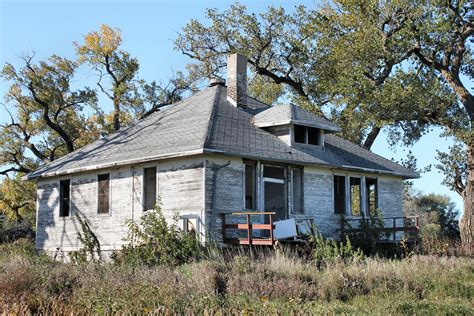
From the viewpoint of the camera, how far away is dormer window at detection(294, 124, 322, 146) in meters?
24.7

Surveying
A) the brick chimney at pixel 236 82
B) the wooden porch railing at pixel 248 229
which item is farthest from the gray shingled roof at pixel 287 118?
the wooden porch railing at pixel 248 229

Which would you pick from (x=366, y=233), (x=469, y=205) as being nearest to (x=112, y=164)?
(x=366, y=233)

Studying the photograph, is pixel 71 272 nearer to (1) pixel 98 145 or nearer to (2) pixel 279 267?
(2) pixel 279 267

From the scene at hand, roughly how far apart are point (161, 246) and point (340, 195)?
910 cm

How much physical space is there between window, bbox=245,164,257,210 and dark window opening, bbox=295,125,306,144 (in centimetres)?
310

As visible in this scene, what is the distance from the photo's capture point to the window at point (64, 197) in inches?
1028

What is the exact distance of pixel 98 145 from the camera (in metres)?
27.2

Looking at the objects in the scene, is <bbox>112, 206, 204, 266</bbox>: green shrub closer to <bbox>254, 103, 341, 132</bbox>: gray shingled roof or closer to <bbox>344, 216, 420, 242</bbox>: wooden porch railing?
<bbox>254, 103, 341, 132</bbox>: gray shingled roof

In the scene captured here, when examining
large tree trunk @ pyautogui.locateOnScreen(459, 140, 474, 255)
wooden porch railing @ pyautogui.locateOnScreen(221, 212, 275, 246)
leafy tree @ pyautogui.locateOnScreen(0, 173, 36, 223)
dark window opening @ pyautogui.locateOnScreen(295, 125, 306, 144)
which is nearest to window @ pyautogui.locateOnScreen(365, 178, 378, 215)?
dark window opening @ pyautogui.locateOnScreen(295, 125, 306, 144)

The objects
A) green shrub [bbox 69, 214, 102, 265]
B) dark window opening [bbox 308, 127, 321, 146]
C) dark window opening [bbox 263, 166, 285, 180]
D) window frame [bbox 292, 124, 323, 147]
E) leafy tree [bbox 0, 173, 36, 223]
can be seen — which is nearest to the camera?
dark window opening [bbox 263, 166, 285, 180]

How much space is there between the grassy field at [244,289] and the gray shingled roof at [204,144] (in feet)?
19.3

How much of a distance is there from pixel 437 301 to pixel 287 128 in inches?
454

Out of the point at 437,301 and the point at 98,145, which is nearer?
the point at 437,301

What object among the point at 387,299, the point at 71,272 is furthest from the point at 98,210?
the point at 387,299
